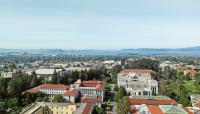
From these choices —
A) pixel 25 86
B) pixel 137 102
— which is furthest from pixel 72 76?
pixel 137 102

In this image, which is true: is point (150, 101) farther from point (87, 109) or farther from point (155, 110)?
point (87, 109)

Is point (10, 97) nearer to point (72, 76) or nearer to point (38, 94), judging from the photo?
point (38, 94)

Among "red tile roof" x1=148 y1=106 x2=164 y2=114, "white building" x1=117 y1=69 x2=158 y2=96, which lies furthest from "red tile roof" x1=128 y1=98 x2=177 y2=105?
"white building" x1=117 y1=69 x2=158 y2=96

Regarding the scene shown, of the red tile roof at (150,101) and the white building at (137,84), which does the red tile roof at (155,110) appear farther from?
the white building at (137,84)

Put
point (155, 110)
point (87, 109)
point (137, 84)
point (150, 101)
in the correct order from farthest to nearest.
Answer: point (137, 84) → point (150, 101) → point (87, 109) → point (155, 110)

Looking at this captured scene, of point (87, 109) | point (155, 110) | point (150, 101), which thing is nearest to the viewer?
point (155, 110)

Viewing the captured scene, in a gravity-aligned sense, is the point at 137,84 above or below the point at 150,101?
below

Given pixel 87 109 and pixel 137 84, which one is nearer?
pixel 87 109

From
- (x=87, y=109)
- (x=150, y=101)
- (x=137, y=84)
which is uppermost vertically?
(x=87, y=109)

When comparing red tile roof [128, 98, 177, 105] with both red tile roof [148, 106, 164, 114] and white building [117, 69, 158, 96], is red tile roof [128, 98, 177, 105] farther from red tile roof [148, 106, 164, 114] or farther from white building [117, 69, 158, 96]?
white building [117, 69, 158, 96]

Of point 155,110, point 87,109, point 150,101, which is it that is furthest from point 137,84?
point 87,109

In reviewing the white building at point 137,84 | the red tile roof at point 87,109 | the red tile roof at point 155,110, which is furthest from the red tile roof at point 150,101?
the white building at point 137,84
